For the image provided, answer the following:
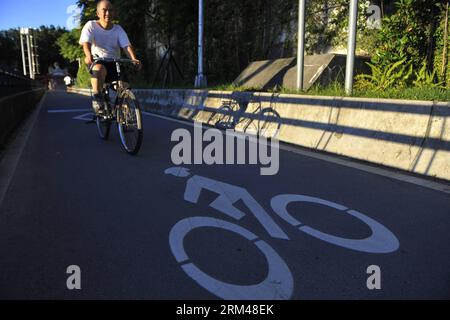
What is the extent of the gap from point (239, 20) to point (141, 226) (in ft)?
50.5

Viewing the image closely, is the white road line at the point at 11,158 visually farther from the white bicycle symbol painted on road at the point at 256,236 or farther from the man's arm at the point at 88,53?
the white bicycle symbol painted on road at the point at 256,236

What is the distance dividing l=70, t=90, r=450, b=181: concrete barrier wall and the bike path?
0.56 m

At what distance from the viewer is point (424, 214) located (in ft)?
12.0

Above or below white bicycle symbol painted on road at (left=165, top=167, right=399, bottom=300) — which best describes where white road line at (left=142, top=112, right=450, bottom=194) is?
above

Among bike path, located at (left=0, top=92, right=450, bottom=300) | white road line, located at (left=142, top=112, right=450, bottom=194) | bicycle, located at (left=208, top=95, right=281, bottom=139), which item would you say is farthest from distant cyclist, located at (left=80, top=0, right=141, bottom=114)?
white road line, located at (left=142, top=112, right=450, bottom=194)

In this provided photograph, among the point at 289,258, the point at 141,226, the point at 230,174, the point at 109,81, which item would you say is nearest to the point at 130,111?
the point at 109,81

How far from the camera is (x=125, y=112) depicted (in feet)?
20.7

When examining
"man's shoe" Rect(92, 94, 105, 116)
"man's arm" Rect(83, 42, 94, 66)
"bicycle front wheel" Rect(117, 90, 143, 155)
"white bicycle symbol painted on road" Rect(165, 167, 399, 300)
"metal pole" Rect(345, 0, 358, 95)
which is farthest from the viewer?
"man's shoe" Rect(92, 94, 105, 116)

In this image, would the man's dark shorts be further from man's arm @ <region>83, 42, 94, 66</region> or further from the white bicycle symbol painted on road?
the white bicycle symbol painted on road

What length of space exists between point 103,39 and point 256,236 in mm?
4842

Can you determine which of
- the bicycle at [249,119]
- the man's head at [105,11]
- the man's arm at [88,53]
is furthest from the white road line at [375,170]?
the man's head at [105,11]

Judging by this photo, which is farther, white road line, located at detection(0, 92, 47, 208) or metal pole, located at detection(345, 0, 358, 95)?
metal pole, located at detection(345, 0, 358, 95)

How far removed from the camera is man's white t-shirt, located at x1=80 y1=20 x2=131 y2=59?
6.62m
